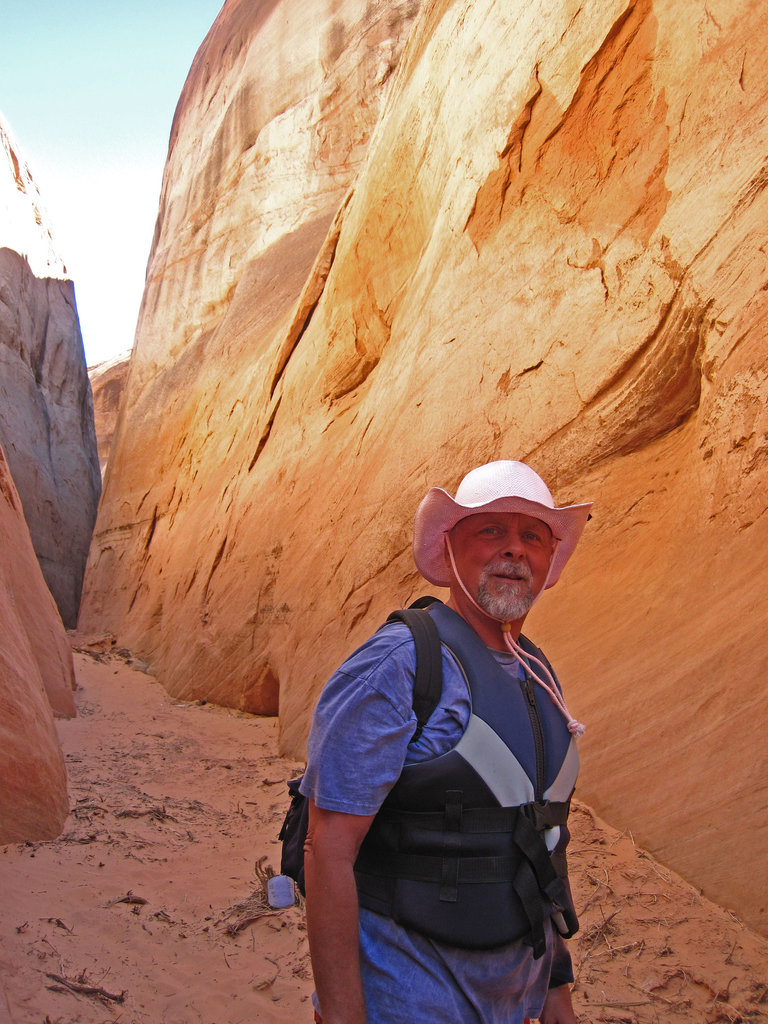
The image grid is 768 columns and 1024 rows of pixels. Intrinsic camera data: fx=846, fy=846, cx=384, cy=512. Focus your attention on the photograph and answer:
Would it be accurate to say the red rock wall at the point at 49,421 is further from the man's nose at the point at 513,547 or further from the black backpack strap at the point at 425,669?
the black backpack strap at the point at 425,669

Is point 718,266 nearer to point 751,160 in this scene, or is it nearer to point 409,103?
point 751,160

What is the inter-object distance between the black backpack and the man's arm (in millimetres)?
175

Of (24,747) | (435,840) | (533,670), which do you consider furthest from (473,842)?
(24,747)

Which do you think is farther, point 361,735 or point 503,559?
point 503,559

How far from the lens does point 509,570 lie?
189cm

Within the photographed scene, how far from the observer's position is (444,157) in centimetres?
717

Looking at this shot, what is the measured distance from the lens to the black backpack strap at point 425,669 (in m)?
1.59

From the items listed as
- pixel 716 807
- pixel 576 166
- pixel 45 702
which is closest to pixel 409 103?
pixel 576 166

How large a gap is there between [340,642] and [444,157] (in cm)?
415

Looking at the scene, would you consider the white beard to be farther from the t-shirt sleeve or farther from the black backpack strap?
the t-shirt sleeve

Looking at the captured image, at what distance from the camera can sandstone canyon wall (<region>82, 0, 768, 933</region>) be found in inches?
145

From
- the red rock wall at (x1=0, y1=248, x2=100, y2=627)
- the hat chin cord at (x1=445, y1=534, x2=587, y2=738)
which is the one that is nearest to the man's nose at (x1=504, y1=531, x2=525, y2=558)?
the hat chin cord at (x1=445, y1=534, x2=587, y2=738)

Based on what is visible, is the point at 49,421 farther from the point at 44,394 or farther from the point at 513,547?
the point at 513,547

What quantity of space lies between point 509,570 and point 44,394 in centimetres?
1861
